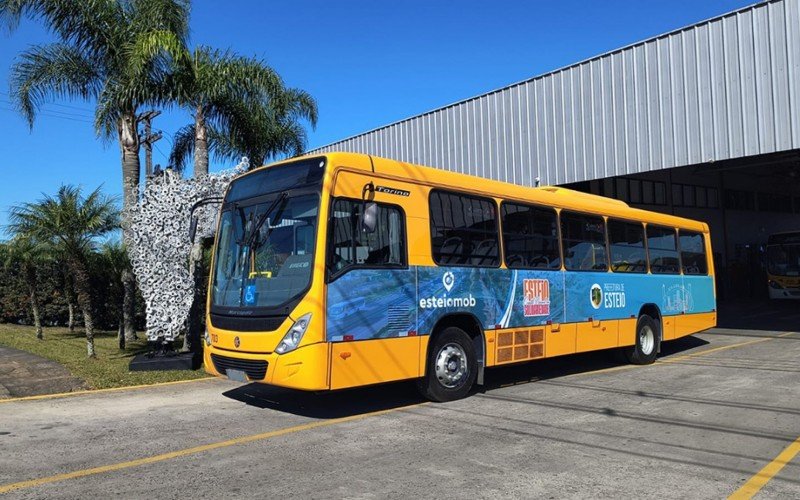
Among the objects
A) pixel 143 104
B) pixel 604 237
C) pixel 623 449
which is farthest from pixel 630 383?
pixel 143 104

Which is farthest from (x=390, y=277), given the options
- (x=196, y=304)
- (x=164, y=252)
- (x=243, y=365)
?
(x=164, y=252)

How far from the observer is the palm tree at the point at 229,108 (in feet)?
47.0

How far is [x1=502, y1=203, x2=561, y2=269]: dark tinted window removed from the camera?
9.14m

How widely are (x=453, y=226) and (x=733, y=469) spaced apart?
4.33m

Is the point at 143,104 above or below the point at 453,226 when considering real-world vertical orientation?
above

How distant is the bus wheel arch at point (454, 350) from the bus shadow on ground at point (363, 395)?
44 centimetres

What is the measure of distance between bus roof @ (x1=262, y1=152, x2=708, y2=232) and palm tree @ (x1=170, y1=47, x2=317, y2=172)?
25.7 feet

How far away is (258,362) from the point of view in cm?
698

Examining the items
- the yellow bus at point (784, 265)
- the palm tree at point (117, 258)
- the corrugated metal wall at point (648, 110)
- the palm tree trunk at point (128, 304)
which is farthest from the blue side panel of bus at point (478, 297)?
the yellow bus at point (784, 265)

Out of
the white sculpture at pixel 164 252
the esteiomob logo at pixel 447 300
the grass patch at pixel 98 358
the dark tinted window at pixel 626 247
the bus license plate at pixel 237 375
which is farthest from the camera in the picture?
the white sculpture at pixel 164 252

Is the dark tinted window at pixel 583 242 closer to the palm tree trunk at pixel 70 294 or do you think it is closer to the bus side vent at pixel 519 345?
the bus side vent at pixel 519 345

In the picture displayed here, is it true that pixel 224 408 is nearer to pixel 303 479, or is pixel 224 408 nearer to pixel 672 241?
pixel 303 479

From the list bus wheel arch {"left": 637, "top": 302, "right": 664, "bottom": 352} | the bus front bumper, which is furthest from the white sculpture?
bus wheel arch {"left": 637, "top": 302, "right": 664, "bottom": 352}

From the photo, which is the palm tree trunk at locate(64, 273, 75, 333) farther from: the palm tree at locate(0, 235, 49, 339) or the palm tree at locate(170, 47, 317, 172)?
the palm tree at locate(170, 47, 317, 172)
